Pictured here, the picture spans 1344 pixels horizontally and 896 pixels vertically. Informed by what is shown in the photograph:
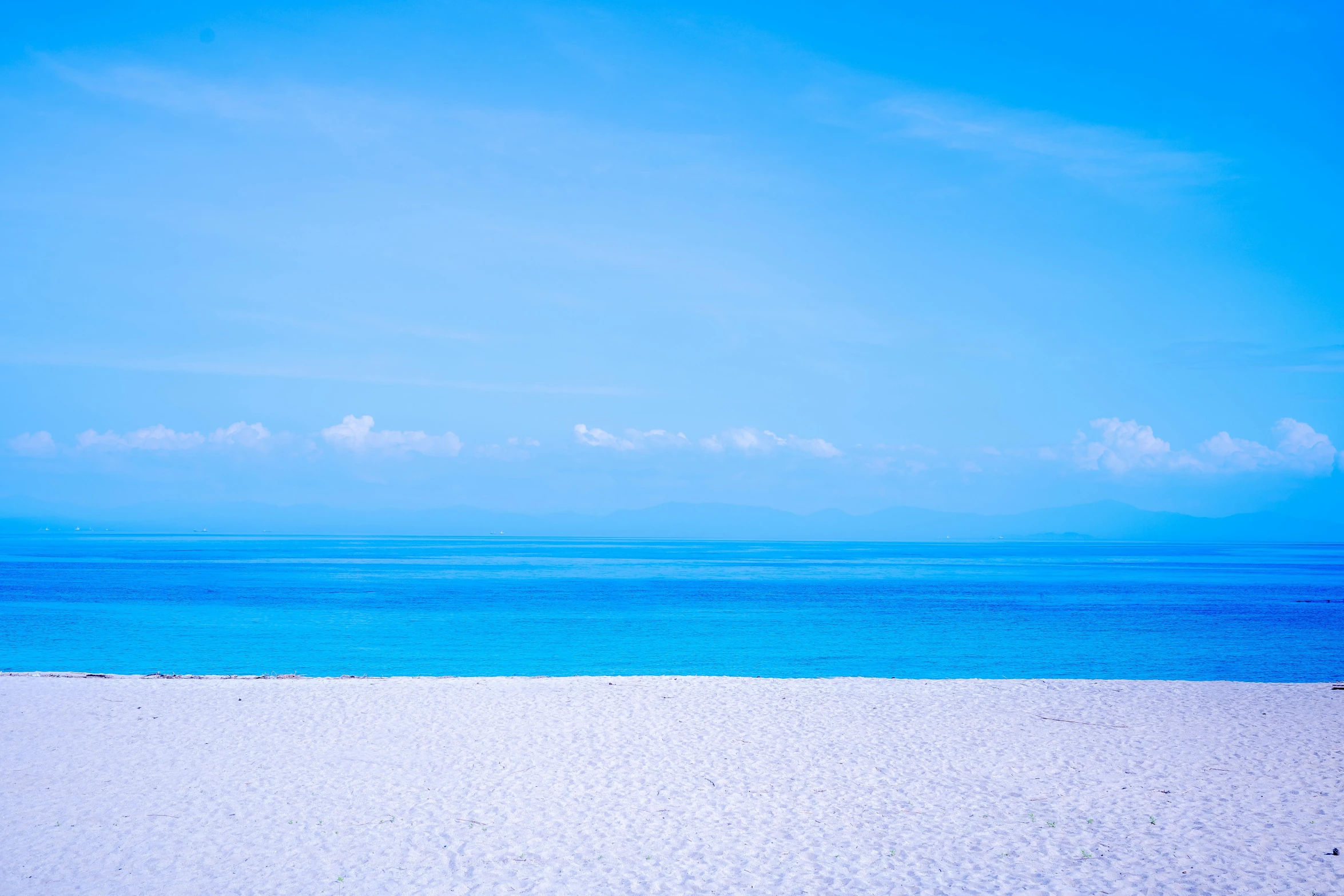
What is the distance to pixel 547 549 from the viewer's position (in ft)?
501

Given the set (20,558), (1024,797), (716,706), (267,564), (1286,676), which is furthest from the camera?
(20,558)

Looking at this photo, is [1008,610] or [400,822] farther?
[1008,610]

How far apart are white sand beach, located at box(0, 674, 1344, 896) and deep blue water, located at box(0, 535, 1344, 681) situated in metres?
9.38

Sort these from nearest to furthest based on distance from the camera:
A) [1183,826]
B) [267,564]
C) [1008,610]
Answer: [1183,826], [1008,610], [267,564]

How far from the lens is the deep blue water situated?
2488 centimetres

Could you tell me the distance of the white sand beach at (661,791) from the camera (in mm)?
7340

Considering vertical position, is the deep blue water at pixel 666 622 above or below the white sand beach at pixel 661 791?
below

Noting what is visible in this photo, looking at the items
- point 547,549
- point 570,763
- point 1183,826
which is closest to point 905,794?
point 1183,826

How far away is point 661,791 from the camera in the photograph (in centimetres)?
972

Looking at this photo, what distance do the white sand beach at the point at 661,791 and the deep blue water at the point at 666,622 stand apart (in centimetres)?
938

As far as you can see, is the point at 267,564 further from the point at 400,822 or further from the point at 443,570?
the point at 400,822

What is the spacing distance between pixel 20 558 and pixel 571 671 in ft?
306

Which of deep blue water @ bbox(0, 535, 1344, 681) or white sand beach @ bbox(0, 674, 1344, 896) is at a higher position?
white sand beach @ bbox(0, 674, 1344, 896)

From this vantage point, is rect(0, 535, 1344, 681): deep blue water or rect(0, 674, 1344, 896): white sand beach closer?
rect(0, 674, 1344, 896): white sand beach
